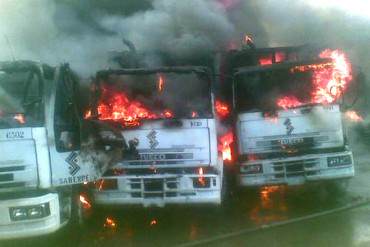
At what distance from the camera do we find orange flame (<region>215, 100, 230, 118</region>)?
30.1 feet

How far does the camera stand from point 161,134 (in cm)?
715

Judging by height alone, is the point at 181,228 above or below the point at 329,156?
below

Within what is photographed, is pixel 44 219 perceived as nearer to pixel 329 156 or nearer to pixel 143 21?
pixel 329 156

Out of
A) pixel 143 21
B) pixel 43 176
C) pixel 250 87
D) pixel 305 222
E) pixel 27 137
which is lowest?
pixel 305 222

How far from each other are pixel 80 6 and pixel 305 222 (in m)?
9.69

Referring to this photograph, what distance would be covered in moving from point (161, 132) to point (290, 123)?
2567 millimetres

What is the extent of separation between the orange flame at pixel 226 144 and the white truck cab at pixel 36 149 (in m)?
3.03

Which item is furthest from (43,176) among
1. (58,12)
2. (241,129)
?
(58,12)

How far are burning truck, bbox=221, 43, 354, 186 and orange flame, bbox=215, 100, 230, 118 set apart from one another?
2.50ft

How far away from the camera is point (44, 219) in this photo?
18.1 ft

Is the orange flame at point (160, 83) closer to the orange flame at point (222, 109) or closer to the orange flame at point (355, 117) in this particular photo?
the orange flame at point (222, 109)

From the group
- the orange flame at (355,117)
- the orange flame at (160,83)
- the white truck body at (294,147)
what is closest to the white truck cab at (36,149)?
the orange flame at (160,83)

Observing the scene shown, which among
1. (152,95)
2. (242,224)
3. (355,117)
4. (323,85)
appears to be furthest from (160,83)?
(355,117)

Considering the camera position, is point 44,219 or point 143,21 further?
point 143,21
